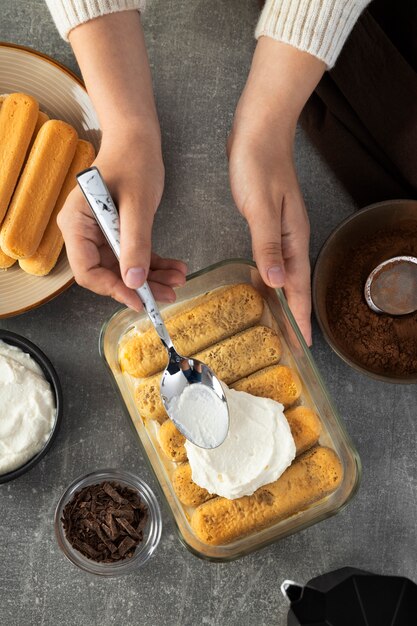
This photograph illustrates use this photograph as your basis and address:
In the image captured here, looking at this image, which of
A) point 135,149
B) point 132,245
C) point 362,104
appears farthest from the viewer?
point 362,104

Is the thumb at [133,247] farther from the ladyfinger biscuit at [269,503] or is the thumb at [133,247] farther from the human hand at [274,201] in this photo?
the ladyfinger biscuit at [269,503]

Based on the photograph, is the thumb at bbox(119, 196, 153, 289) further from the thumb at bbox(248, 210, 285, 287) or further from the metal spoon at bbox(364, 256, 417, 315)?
the metal spoon at bbox(364, 256, 417, 315)

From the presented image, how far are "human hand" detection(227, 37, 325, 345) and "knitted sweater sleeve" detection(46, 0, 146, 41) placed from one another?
0.21m

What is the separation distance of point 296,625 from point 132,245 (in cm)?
61

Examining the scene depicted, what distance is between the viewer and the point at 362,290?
112cm

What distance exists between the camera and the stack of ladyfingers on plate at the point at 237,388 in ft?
3.36

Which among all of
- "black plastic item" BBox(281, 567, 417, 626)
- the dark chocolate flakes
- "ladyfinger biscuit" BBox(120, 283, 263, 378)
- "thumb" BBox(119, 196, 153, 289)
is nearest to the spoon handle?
"thumb" BBox(119, 196, 153, 289)

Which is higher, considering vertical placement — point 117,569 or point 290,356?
point 290,356

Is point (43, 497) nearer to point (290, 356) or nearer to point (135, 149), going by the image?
point (290, 356)

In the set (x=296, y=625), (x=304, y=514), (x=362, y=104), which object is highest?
(x=362, y=104)

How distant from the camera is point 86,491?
1106mm

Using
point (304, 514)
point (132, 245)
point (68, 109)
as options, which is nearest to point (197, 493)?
point (304, 514)

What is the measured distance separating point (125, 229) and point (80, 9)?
1.09ft

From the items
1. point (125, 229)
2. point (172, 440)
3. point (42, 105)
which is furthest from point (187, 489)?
point (42, 105)
